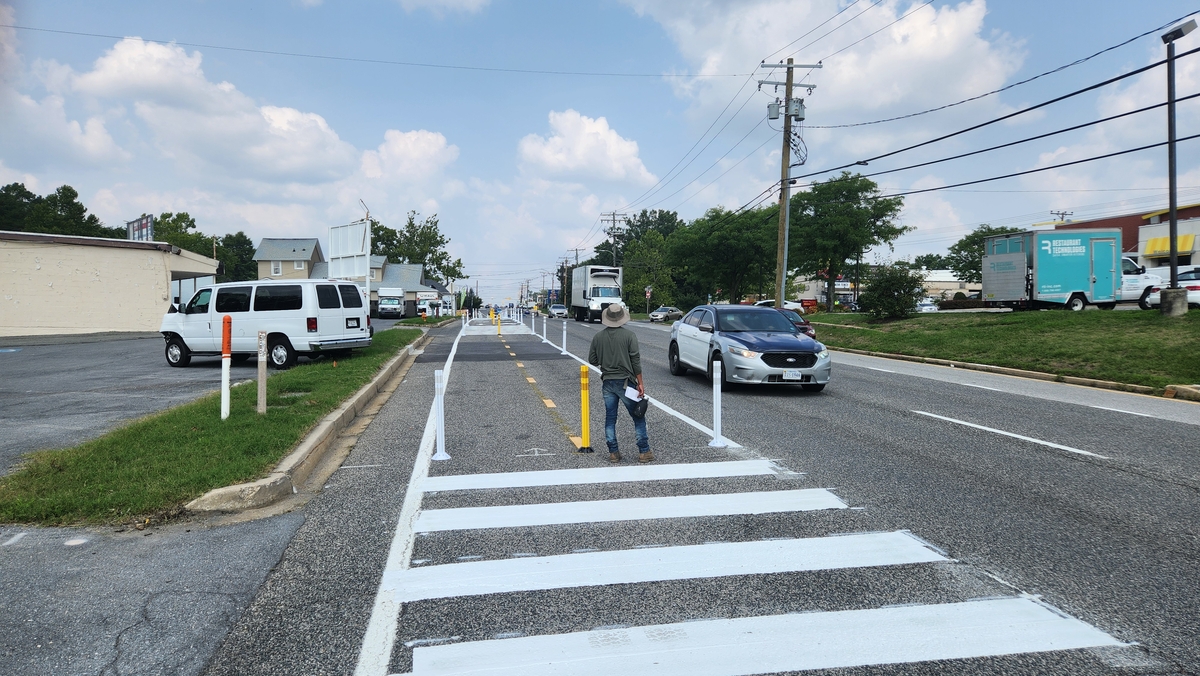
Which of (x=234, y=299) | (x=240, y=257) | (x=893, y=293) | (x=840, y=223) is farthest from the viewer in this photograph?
(x=240, y=257)

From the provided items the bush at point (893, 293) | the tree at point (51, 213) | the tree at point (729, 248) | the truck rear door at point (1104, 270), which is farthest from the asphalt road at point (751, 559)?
the tree at point (51, 213)

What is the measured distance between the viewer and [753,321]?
45.6ft

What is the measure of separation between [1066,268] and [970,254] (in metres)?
69.2

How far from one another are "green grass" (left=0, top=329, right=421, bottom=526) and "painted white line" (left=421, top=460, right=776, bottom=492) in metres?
1.70

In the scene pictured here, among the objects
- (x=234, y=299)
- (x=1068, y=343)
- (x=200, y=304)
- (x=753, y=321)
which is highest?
(x=234, y=299)

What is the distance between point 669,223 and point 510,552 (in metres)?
124

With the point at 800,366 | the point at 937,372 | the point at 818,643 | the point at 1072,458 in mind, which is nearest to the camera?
the point at 818,643

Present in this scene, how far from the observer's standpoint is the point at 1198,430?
943cm

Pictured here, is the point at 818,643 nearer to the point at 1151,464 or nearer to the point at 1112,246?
the point at 1151,464

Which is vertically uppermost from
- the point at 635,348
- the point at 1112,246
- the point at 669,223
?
the point at 669,223

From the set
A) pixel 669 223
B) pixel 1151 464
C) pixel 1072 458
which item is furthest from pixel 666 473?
pixel 669 223

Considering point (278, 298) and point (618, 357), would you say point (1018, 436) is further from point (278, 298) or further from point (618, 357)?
point (278, 298)

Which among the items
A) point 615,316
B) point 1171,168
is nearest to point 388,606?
point 615,316

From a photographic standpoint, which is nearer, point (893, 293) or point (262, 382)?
point (262, 382)
